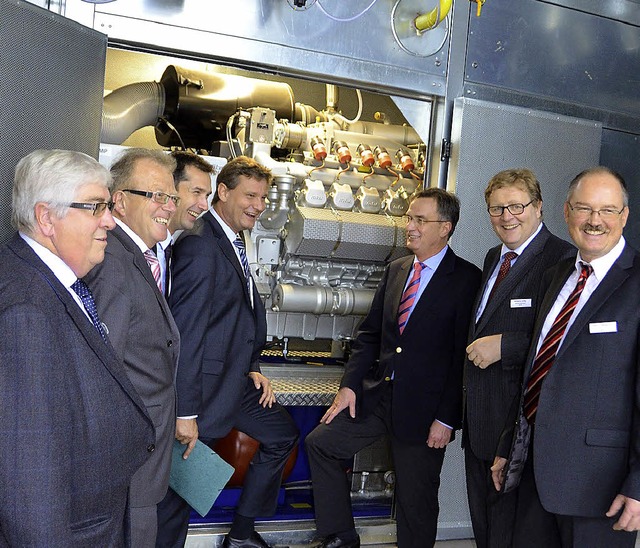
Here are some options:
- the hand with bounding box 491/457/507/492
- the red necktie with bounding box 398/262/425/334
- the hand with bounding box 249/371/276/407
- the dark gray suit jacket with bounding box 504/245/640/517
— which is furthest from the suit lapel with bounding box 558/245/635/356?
the hand with bounding box 249/371/276/407

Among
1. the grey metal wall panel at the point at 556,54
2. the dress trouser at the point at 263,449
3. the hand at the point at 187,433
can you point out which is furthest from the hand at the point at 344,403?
the grey metal wall panel at the point at 556,54

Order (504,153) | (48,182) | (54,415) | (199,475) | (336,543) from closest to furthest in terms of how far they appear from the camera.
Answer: (54,415)
(48,182)
(199,475)
(336,543)
(504,153)

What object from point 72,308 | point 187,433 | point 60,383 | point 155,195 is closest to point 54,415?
point 60,383

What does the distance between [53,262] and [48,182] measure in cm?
19

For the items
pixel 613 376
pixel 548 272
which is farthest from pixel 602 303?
pixel 548 272

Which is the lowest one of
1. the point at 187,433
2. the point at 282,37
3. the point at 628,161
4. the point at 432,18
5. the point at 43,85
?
the point at 187,433

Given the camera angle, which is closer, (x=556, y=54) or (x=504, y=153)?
(x=504, y=153)

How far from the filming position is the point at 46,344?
4.76 ft

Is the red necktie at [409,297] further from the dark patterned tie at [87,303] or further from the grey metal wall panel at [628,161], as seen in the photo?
the dark patterned tie at [87,303]

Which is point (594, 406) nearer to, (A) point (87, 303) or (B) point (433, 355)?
(B) point (433, 355)

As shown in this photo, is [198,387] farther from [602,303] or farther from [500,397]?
[602,303]

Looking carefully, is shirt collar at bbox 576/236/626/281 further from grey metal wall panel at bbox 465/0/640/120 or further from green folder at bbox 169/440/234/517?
grey metal wall panel at bbox 465/0/640/120

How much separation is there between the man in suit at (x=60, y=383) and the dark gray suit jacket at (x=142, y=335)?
0.87 ft

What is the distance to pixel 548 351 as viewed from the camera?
2.45 m
